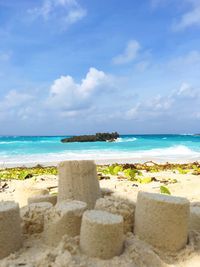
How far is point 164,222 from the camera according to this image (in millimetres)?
2744

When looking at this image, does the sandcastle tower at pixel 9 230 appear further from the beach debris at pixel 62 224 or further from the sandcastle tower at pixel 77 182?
the sandcastle tower at pixel 77 182

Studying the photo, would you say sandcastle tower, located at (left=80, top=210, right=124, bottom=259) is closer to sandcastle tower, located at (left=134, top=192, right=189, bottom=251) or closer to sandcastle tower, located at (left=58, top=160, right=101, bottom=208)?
sandcastle tower, located at (left=134, top=192, right=189, bottom=251)

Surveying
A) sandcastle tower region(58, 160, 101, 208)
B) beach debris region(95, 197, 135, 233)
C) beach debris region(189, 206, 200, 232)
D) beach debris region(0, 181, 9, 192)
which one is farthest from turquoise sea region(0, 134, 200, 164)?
beach debris region(95, 197, 135, 233)

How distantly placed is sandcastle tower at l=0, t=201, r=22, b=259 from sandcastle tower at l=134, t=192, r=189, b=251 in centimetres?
97

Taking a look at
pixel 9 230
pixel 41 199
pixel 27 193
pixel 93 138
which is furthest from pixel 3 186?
pixel 93 138

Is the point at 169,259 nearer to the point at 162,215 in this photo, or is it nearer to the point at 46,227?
the point at 162,215

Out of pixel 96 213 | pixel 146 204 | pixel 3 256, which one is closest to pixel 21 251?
pixel 3 256

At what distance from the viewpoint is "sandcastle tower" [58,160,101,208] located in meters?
3.50

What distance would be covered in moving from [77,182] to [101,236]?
43.4 inches

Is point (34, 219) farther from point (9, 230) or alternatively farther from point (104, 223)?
point (104, 223)

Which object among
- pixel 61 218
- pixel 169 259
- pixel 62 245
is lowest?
pixel 169 259

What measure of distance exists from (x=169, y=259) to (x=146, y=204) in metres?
0.44

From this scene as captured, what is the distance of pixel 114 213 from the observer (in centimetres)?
287

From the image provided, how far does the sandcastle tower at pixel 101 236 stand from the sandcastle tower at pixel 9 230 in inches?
20.5
